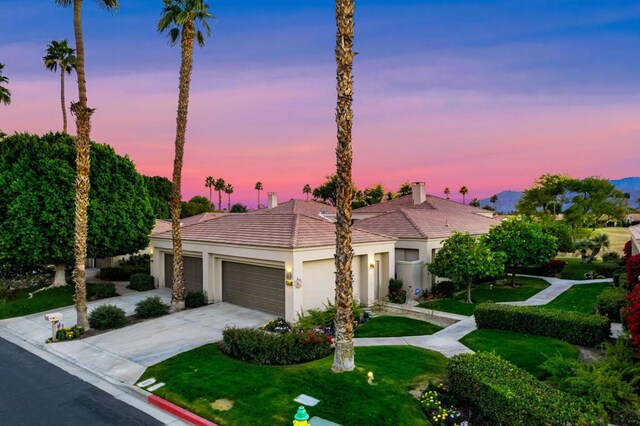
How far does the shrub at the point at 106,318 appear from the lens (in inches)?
681

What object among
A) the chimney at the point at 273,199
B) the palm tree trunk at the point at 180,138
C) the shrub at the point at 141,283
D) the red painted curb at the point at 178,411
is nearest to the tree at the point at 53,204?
the shrub at the point at 141,283

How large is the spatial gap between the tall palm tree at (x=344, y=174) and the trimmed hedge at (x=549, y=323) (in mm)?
8240

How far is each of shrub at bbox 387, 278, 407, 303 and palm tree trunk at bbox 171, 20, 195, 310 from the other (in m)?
11.7

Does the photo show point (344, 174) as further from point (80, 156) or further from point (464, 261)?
point (464, 261)

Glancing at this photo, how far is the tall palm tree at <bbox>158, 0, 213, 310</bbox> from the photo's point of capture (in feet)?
62.6

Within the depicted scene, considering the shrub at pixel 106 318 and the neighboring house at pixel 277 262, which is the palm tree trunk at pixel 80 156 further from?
the neighboring house at pixel 277 262

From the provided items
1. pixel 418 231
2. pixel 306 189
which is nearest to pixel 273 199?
pixel 418 231

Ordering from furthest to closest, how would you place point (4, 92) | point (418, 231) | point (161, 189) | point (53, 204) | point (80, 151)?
point (161, 189)
point (4, 92)
point (418, 231)
point (53, 204)
point (80, 151)

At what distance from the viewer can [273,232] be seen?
19.8 m

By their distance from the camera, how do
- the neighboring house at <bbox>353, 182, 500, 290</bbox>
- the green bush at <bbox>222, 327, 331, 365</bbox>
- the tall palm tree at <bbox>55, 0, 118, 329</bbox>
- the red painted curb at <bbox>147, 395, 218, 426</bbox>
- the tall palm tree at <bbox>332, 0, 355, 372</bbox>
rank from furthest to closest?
1. the neighboring house at <bbox>353, 182, 500, 290</bbox>
2. the tall palm tree at <bbox>55, 0, 118, 329</bbox>
3. the green bush at <bbox>222, 327, 331, 365</bbox>
4. the tall palm tree at <bbox>332, 0, 355, 372</bbox>
5. the red painted curb at <bbox>147, 395, 218, 426</bbox>

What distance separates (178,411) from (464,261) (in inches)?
635

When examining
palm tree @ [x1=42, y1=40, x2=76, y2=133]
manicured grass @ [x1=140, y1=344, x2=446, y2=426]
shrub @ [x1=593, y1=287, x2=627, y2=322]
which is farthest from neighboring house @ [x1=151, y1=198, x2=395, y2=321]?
palm tree @ [x1=42, y1=40, x2=76, y2=133]

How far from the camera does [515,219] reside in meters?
25.9

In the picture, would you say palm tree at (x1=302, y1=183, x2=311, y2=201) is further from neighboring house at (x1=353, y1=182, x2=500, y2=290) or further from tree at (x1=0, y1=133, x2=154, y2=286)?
tree at (x1=0, y1=133, x2=154, y2=286)
